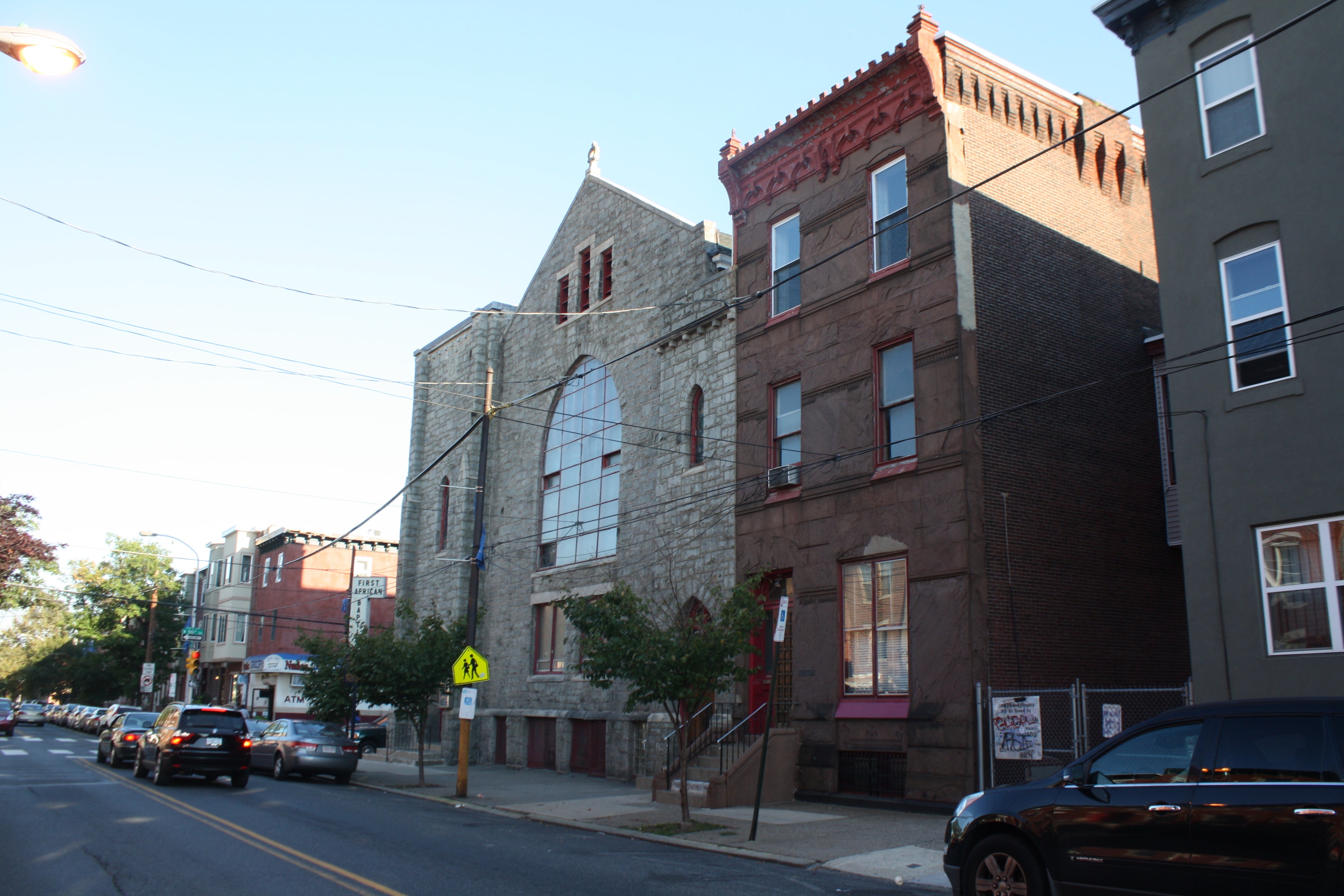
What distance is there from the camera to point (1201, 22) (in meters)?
14.7

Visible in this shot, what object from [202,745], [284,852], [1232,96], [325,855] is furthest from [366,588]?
[1232,96]

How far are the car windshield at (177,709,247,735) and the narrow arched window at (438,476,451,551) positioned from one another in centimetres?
1131

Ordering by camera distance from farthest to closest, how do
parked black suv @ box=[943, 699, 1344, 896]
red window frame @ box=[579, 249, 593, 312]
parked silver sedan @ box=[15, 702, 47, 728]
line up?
parked silver sedan @ box=[15, 702, 47, 728] < red window frame @ box=[579, 249, 593, 312] < parked black suv @ box=[943, 699, 1344, 896]

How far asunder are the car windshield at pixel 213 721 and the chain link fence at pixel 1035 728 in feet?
48.3

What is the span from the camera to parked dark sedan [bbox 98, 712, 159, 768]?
2661 centimetres

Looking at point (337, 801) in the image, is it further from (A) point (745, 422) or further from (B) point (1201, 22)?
(B) point (1201, 22)

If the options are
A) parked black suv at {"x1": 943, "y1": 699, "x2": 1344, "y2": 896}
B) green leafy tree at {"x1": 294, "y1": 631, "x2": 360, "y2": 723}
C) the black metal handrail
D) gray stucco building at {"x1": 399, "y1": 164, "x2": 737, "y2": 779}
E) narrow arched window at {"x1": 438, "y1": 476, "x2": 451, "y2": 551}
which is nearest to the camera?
parked black suv at {"x1": 943, "y1": 699, "x2": 1344, "y2": 896}

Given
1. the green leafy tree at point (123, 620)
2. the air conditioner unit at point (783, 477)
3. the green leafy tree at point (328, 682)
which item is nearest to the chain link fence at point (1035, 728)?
the air conditioner unit at point (783, 477)

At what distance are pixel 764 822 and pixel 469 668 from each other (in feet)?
24.5

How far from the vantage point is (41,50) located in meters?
7.54

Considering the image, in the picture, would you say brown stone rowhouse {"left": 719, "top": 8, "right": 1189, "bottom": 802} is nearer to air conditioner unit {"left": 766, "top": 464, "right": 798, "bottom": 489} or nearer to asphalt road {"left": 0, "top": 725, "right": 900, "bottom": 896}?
air conditioner unit {"left": 766, "top": 464, "right": 798, "bottom": 489}

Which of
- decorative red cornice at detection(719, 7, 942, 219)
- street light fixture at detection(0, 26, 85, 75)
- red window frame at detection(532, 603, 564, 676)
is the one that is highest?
decorative red cornice at detection(719, 7, 942, 219)

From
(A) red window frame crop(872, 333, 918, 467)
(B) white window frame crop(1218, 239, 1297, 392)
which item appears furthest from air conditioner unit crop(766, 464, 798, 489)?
(B) white window frame crop(1218, 239, 1297, 392)

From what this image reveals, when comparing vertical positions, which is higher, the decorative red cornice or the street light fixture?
the decorative red cornice
